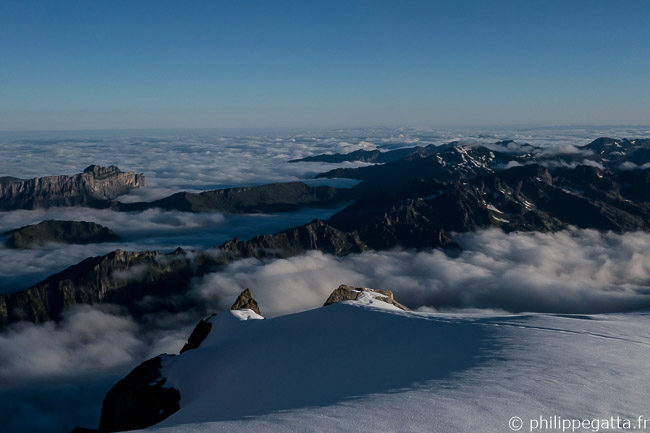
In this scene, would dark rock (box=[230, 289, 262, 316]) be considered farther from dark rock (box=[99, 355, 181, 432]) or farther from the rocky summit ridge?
dark rock (box=[99, 355, 181, 432])

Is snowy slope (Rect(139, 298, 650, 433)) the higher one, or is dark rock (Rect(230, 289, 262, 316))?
snowy slope (Rect(139, 298, 650, 433))

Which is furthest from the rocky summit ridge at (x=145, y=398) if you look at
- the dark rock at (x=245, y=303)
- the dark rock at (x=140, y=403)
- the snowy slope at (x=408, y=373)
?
the dark rock at (x=245, y=303)

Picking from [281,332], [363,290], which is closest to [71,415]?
[363,290]

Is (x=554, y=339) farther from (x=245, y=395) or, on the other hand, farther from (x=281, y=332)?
(x=281, y=332)

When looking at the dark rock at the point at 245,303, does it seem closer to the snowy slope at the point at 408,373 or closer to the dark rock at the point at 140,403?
the snowy slope at the point at 408,373

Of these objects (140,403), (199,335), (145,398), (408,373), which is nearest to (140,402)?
(140,403)

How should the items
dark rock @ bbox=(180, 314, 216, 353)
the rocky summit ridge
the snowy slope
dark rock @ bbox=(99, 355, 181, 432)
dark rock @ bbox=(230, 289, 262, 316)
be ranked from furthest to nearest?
1. dark rock @ bbox=(230, 289, 262, 316)
2. dark rock @ bbox=(180, 314, 216, 353)
3. the rocky summit ridge
4. dark rock @ bbox=(99, 355, 181, 432)
5. the snowy slope

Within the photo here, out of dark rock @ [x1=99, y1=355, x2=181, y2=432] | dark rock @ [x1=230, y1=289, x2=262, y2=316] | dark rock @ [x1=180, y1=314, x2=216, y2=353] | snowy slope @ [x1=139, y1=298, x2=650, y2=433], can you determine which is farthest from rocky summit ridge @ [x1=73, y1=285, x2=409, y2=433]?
dark rock @ [x1=230, y1=289, x2=262, y2=316]

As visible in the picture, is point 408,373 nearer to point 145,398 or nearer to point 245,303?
point 145,398
